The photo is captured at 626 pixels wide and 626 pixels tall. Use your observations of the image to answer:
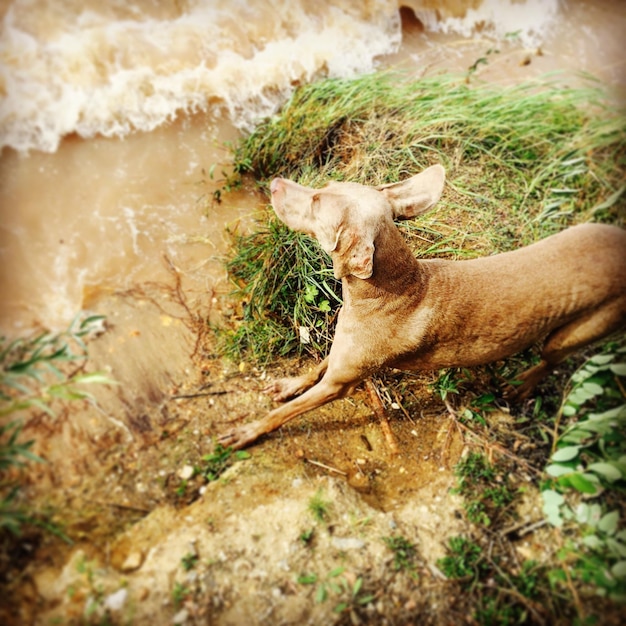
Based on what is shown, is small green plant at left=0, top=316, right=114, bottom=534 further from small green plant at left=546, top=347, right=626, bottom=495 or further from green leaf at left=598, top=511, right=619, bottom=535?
green leaf at left=598, top=511, right=619, bottom=535

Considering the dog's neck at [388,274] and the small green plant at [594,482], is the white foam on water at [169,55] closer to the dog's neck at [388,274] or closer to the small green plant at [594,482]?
the dog's neck at [388,274]

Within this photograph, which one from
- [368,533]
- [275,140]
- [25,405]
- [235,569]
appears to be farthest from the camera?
[275,140]

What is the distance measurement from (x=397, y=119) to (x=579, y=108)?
176 cm

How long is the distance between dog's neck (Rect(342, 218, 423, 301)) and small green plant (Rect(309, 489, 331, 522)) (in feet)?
3.86

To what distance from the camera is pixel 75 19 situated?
429 cm

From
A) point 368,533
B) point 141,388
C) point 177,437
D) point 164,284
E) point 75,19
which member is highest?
point 75,19

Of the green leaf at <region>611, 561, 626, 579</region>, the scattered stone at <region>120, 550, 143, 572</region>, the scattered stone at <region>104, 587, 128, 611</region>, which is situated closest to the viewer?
the scattered stone at <region>104, 587, 128, 611</region>

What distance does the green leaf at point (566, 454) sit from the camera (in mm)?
2623

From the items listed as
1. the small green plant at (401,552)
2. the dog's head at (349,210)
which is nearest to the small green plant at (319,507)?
the small green plant at (401,552)

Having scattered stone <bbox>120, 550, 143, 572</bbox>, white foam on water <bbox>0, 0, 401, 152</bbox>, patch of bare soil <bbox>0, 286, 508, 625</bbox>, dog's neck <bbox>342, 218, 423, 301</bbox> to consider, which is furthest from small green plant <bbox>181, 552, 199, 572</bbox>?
white foam on water <bbox>0, 0, 401, 152</bbox>

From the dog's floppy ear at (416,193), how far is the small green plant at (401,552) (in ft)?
6.04

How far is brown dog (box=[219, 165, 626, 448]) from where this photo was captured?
2.58 m

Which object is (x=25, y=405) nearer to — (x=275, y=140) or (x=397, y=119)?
(x=275, y=140)

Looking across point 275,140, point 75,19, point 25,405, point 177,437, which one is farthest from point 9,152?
point 177,437
